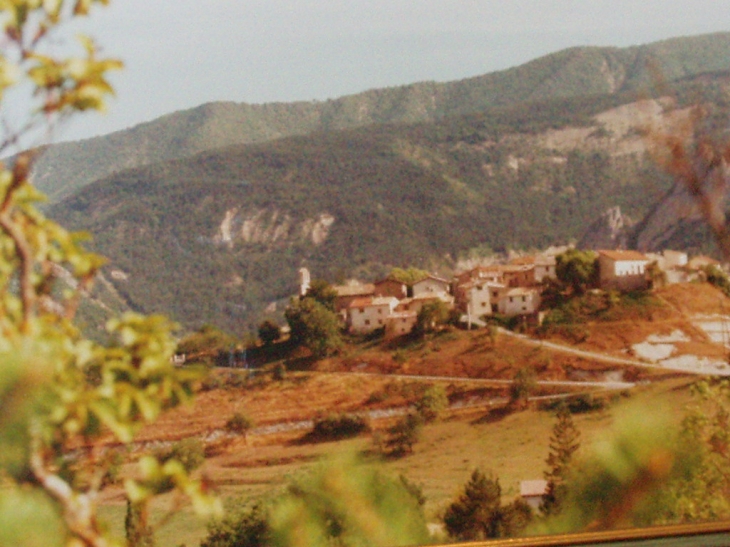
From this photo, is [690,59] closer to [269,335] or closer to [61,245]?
[269,335]

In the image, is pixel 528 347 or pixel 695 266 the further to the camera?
pixel 695 266

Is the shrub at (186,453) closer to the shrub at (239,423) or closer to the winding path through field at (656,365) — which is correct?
the shrub at (239,423)

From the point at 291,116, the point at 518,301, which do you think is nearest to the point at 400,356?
the point at 518,301

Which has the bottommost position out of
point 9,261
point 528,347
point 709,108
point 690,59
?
point 528,347

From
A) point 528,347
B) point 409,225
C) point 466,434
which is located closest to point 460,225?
point 409,225

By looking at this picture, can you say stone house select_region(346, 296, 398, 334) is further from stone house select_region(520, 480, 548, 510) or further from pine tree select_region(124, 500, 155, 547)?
pine tree select_region(124, 500, 155, 547)

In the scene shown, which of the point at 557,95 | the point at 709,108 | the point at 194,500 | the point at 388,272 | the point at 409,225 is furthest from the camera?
the point at 557,95

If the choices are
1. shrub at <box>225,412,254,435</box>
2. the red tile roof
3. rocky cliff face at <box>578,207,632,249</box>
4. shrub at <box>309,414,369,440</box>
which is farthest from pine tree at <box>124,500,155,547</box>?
the red tile roof
